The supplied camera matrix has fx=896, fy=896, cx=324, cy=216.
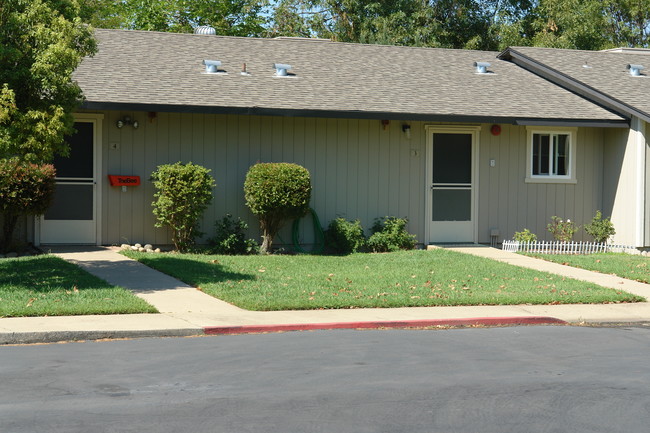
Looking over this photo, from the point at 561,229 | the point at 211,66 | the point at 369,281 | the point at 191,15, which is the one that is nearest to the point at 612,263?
the point at 561,229

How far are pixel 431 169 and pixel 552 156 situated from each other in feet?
9.59

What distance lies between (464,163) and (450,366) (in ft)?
38.0

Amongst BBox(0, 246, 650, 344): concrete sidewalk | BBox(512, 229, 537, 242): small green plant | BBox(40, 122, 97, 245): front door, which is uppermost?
BBox(40, 122, 97, 245): front door

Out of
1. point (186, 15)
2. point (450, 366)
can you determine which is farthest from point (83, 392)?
point (186, 15)

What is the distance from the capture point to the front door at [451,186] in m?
19.5

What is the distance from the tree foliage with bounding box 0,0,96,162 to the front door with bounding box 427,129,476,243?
30.2 ft

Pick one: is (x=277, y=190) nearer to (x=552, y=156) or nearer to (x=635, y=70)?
(x=552, y=156)

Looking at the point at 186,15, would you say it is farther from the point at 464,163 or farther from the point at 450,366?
the point at 450,366

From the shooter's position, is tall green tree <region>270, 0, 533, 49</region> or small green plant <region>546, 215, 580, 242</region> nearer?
small green plant <region>546, 215, 580, 242</region>

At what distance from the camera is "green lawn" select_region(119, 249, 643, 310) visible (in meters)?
12.4

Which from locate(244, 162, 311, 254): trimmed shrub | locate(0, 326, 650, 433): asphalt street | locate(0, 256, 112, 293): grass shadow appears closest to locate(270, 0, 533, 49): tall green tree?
locate(244, 162, 311, 254): trimmed shrub

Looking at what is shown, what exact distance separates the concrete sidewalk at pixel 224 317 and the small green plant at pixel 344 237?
495cm

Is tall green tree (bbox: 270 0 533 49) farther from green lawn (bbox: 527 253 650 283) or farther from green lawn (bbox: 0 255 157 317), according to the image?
green lawn (bbox: 0 255 157 317)

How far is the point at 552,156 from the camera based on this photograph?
794 inches
